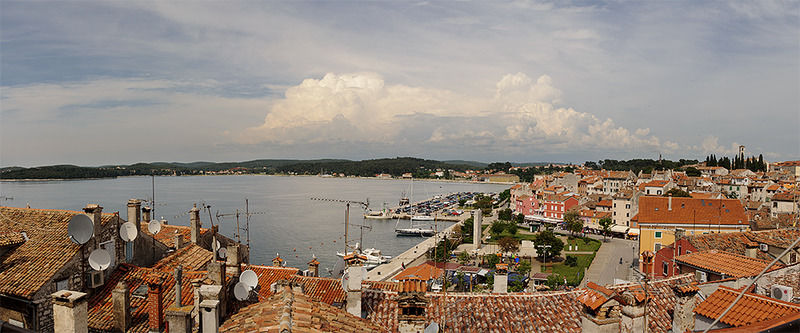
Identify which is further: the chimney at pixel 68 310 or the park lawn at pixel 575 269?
the park lawn at pixel 575 269

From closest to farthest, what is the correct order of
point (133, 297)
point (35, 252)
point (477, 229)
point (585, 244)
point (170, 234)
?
point (35, 252)
point (133, 297)
point (170, 234)
point (585, 244)
point (477, 229)

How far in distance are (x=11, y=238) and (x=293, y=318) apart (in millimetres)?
7048

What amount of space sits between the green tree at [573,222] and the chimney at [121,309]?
122 ft

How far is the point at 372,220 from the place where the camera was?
65.6m

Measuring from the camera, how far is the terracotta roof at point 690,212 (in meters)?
25.8

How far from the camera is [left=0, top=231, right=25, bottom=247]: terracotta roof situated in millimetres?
7618

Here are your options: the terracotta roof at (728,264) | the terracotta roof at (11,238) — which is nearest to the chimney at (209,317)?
the terracotta roof at (11,238)

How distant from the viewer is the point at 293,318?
3.57 m

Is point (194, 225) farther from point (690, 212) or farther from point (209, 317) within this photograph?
point (690, 212)

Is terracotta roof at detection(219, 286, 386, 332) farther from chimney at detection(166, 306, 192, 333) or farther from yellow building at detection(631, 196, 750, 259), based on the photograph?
yellow building at detection(631, 196, 750, 259)

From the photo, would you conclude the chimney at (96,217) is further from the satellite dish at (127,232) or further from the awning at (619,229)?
the awning at (619,229)

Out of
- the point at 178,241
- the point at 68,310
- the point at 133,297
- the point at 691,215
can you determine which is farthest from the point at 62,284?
the point at 691,215

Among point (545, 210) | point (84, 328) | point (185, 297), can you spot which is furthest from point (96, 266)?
point (545, 210)

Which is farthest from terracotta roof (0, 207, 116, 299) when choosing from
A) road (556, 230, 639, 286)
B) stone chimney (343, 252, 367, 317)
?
road (556, 230, 639, 286)
